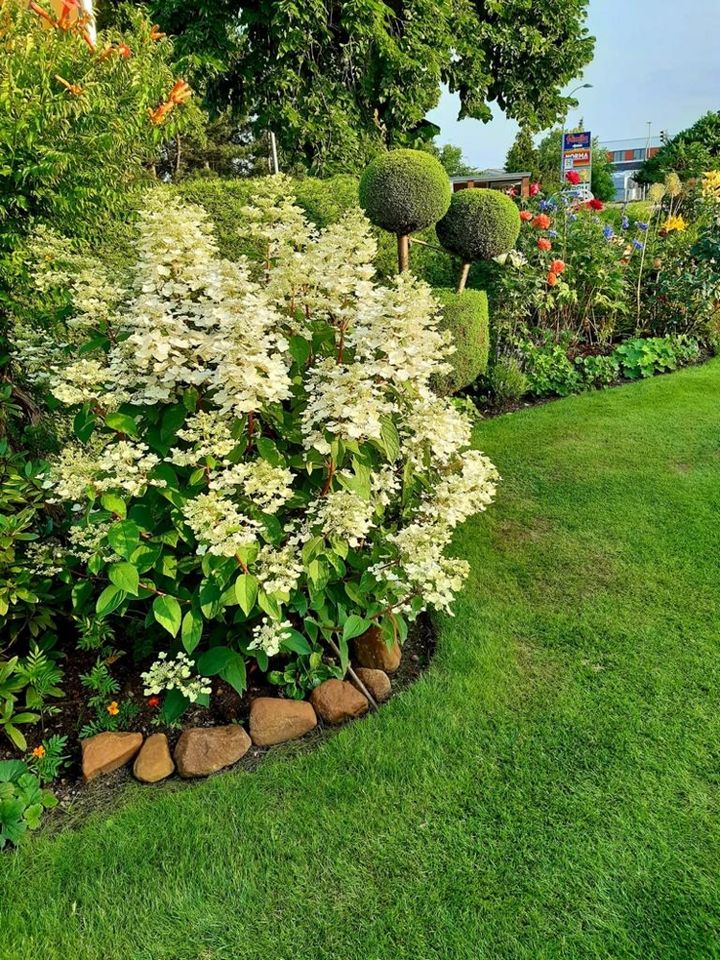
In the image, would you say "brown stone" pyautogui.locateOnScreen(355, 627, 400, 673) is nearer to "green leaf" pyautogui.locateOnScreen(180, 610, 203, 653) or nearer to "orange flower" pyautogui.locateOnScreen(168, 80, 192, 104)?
"green leaf" pyautogui.locateOnScreen(180, 610, 203, 653)

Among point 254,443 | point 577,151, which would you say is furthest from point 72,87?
point 577,151

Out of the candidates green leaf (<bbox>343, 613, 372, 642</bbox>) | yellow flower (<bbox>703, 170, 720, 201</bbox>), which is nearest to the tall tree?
yellow flower (<bbox>703, 170, 720, 201</bbox>)

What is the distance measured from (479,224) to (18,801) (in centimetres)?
455

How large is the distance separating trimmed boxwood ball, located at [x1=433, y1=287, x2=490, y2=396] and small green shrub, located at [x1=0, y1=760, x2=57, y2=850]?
3618 mm

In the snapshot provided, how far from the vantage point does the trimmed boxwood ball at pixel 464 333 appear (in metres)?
4.75

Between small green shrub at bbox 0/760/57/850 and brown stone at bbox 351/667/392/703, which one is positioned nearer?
small green shrub at bbox 0/760/57/850

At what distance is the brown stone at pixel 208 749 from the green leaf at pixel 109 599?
0.55 meters

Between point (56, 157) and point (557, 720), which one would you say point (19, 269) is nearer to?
point (56, 157)

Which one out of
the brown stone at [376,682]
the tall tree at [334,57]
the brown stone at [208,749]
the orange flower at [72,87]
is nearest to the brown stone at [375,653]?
the brown stone at [376,682]

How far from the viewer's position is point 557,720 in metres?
2.07

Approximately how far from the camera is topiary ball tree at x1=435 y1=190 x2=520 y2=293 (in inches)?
185

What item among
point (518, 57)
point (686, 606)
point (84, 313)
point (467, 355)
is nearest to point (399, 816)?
point (686, 606)

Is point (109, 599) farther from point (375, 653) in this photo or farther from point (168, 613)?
point (375, 653)

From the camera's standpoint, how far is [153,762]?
195cm
